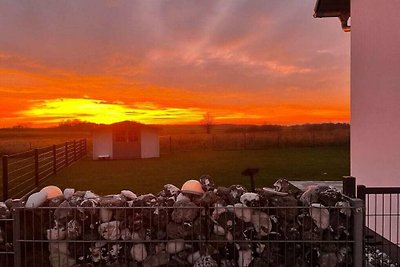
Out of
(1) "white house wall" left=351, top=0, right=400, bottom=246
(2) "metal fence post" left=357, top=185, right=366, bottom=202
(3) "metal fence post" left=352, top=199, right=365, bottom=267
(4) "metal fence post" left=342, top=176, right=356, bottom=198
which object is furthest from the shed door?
(3) "metal fence post" left=352, top=199, right=365, bottom=267

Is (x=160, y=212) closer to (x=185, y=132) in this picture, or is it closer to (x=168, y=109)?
(x=168, y=109)

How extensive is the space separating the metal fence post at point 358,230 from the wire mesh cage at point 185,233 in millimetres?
71

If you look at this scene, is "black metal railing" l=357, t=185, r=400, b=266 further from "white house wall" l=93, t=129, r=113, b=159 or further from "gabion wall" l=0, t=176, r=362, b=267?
"white house wall" l=93, t=129, r=113, b=159

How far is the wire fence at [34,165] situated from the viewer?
1288 centimetres

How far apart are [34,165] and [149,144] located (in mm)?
11174

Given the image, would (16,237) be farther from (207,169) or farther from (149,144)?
(149,144)

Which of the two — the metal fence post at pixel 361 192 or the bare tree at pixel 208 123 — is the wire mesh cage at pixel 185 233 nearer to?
the metal fence post at pixel 361 192

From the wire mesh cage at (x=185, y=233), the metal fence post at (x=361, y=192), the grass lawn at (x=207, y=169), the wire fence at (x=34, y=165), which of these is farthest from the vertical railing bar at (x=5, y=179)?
the metal fence post at (x=361, y=192)

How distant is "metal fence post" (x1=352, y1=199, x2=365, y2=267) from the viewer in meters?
4.30

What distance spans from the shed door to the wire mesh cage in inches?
878

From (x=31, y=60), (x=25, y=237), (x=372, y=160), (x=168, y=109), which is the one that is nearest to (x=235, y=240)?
(x=25, y=237)

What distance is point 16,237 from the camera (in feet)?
14.0

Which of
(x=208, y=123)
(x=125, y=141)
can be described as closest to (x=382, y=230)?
(x=125, y=141)

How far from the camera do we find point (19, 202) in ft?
14.5
